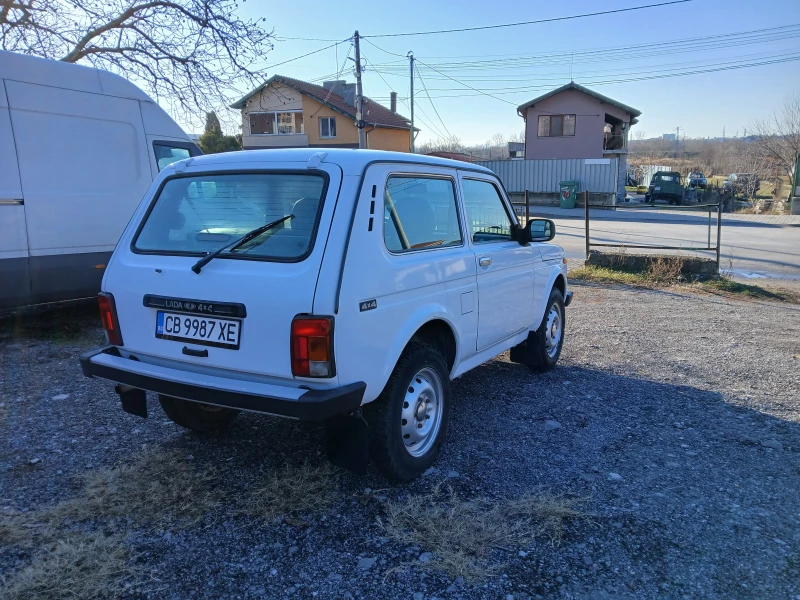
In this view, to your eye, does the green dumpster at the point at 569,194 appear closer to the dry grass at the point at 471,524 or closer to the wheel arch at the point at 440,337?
the wheel arch at the point at 440,337

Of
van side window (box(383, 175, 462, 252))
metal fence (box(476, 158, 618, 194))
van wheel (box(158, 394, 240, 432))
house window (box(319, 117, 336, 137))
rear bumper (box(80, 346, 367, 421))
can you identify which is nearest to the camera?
rear bumper (box(80, 346, 367, 421))

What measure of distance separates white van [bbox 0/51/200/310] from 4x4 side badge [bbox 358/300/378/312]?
5.02m

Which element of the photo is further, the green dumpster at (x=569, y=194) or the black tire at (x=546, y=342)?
the green dumpster at (x=569, y=194)

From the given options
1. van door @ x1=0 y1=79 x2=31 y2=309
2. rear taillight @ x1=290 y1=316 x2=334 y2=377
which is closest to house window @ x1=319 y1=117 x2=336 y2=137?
van door @ x1=0 y1=79 x2=31 y2=309

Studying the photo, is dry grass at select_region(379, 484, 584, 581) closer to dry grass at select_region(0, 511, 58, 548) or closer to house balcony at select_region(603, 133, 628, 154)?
dry grass at select_region(0, 511, 58, 548)

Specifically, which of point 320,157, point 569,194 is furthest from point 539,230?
point 569,194

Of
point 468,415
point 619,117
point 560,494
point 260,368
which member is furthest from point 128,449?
point 619,117

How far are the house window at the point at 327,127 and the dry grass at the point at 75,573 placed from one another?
3971 cm

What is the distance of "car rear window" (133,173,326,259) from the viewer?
3.21 metres

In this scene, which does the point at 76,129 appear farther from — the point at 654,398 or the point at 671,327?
the point at 671,327

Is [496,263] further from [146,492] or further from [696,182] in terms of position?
[696,182]

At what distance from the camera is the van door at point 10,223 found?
623 centimetres

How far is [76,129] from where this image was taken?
6840 mm

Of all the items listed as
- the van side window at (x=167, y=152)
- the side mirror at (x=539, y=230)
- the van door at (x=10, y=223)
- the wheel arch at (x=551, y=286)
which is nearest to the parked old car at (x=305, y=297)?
the side mirror at (x=539, y=230)
